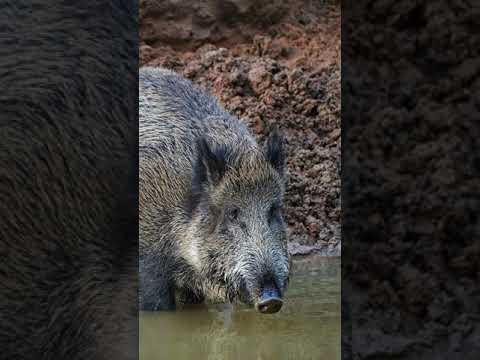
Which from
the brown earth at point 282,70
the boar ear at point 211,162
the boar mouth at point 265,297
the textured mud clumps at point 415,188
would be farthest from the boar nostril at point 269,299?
the brown earth at point 282,70

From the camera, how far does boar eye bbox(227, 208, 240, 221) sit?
4.10 meters

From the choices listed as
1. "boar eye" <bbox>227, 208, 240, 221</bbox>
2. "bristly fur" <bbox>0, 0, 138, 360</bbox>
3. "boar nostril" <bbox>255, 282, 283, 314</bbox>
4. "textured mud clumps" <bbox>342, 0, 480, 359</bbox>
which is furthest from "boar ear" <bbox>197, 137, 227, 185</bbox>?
"textured mud clumps" <bbox>342, 0, 480, 359</bbox>

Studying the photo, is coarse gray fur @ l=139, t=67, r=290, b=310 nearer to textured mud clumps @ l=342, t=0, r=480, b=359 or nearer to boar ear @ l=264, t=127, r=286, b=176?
boar ear @ l=264, t=127, r=286, b=176

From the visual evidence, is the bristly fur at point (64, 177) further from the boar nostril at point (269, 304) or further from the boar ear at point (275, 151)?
the boar ear at point (275, 151)

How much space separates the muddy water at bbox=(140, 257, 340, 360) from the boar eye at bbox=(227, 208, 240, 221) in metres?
0.51

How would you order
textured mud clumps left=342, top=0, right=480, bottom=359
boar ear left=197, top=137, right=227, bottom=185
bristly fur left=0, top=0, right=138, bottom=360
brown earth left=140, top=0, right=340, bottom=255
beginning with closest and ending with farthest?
textured mud clumps left=342, top=0, right=480, bottom=359 < bristly fur left=0, top=0, right=138, bottom=360 < boar ear left=197, top=137, right=227, bottom=185 < brown earth left=140, top=0, right=340, bottom=255

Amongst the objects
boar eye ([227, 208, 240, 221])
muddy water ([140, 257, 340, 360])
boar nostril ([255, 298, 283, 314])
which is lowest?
muddy water ([140, 257, 340, 360])

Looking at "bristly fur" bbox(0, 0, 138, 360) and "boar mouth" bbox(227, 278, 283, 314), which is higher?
"bristly fur" bbox(0, 0, 138, 360)

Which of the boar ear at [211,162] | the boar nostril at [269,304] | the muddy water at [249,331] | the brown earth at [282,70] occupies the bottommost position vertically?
the muddy water at [249,331]

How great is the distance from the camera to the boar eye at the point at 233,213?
4102 mm

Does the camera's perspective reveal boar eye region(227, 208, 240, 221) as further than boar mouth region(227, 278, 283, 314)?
Yes

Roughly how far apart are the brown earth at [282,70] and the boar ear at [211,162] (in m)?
1.86

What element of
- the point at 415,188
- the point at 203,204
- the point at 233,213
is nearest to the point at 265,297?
the point at 233,213

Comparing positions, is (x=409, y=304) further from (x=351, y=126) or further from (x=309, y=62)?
(x=309, y=62)
